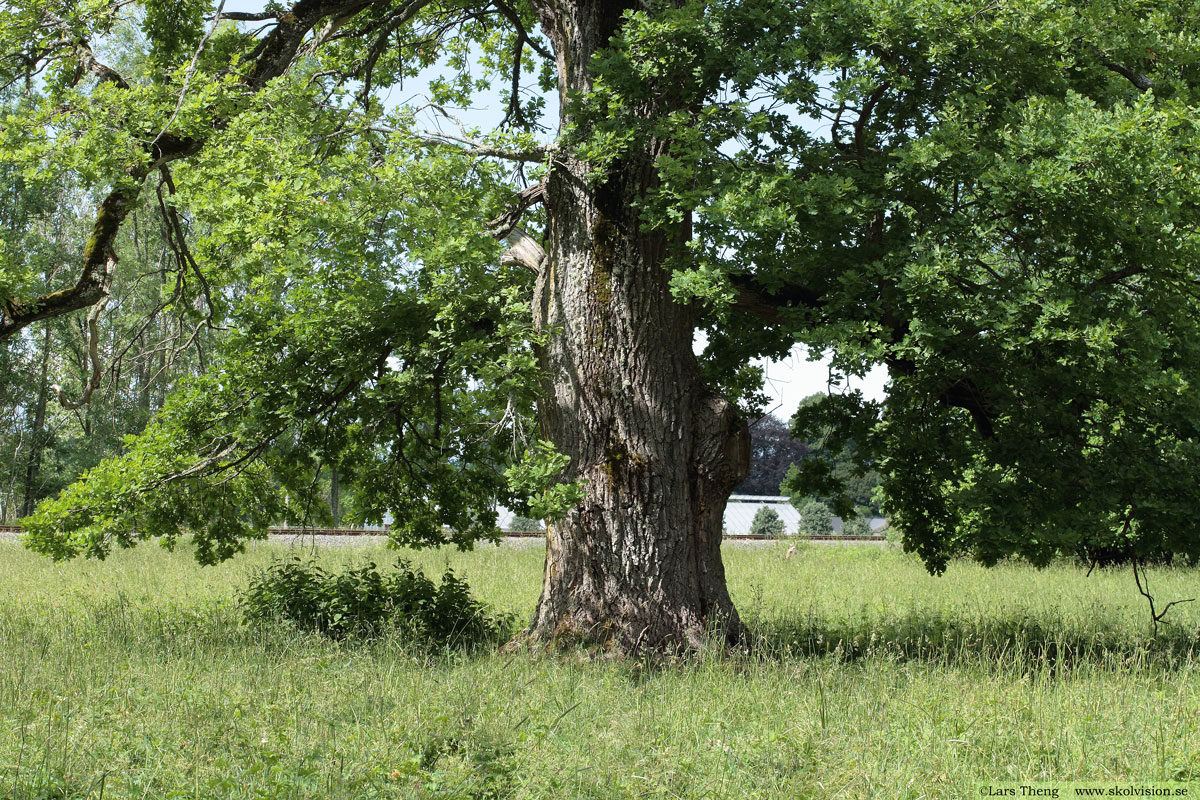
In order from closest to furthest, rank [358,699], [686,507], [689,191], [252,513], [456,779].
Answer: [456,779], [358,699], [689,191], [686,507], [252,513]

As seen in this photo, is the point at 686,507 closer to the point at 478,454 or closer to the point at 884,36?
the point at 478,454

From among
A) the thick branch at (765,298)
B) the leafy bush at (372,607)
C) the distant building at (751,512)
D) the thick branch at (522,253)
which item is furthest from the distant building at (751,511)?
the thick branch at (765,298)

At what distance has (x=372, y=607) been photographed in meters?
9.95

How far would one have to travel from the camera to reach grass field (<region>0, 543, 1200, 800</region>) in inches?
196

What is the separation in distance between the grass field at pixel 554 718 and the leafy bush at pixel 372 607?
445 mm

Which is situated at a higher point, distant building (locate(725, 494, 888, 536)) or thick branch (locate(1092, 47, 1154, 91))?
thick branch (locate(1092, 47, 1154, 91))

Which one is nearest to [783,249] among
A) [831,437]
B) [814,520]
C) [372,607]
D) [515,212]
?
[831,437]

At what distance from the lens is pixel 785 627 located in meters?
11.0

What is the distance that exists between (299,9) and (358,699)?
24.8ft

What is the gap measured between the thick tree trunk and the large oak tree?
31mm

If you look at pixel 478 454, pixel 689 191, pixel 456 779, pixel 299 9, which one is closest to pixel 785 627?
pixel 478 454

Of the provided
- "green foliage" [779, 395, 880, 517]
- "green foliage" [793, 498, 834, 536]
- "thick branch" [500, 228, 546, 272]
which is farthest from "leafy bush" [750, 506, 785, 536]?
"thick branch" [500, 228, 546, 272]

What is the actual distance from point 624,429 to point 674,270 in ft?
5.32

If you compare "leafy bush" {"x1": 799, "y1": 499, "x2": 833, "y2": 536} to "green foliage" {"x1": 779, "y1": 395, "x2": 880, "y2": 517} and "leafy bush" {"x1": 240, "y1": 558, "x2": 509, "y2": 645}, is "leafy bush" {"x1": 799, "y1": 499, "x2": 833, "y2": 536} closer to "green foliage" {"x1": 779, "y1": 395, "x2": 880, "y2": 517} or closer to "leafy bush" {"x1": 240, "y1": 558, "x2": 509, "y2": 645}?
"green foliage" {"x1": 779, "y1": 395, "x2": 880, "y2": 517}
